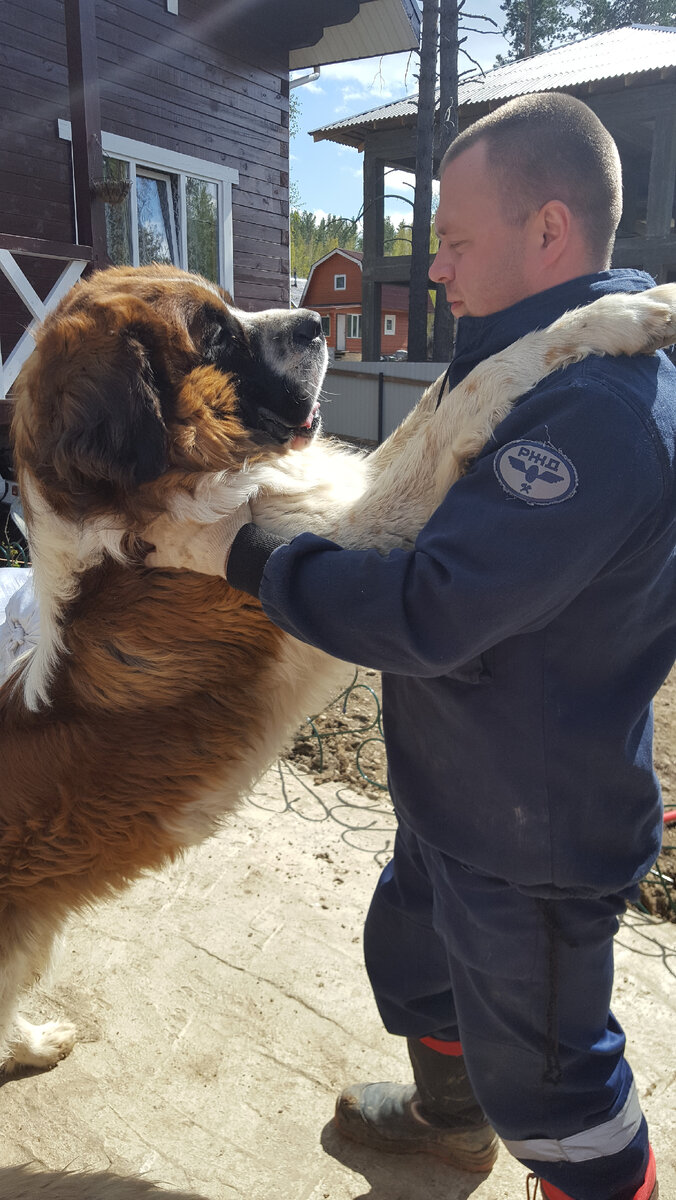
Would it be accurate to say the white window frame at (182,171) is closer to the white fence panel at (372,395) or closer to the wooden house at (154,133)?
the wooden house at (154,133)

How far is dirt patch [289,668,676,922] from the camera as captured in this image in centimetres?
387

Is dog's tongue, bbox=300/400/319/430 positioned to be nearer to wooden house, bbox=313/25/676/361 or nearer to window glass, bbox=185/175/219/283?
window glass, bbox=185/175/219/283

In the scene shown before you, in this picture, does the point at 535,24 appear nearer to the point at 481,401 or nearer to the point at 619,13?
the point at 619,13

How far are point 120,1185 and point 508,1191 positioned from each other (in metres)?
1.04

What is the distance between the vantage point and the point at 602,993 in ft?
5.23

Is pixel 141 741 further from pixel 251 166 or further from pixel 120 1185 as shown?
pixel 251 166

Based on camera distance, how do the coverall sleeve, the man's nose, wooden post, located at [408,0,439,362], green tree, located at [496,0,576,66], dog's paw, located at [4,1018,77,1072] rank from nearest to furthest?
the coverall sleeve
the man's nose
dog's paw, located at [4,1018,77,1072]
wooden post, located at [408,0,439,362]
green tree, located at [496,0,576,66]

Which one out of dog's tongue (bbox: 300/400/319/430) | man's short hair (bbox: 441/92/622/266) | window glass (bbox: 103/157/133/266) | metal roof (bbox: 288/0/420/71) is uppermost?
metal roof (bbox: 288/0/420/71)

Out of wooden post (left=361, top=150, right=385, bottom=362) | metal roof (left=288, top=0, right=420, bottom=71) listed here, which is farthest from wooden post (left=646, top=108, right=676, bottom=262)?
metal roof (left=288, top=0, right=420, bottom=71)

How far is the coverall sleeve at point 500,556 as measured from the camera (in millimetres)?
1228

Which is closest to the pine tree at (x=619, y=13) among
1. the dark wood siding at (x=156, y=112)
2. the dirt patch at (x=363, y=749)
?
the dark wood siding at (x=156, y=112)

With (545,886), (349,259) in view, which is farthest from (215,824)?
(349,259)

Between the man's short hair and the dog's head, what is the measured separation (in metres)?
0.83

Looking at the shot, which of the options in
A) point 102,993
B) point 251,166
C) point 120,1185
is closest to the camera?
point 120,1185
